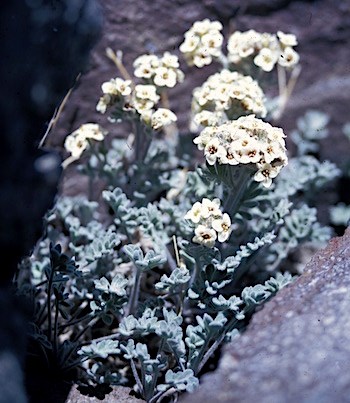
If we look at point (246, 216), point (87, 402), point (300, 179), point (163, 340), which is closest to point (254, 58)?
point (300, 179)

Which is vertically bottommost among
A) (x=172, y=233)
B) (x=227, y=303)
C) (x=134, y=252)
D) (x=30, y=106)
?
(x=172, y=233)

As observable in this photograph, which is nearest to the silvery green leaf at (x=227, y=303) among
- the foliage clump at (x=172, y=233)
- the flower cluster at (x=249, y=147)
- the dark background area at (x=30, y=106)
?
the foliage clump at (x=172, y=233)

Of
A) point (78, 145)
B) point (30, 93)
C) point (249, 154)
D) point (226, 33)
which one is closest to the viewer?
point (30, 93)

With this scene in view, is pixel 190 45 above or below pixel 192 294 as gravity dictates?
above

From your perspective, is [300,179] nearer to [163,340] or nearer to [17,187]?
[163,340]

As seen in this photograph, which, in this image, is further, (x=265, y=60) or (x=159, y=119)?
(x=265, y=60)

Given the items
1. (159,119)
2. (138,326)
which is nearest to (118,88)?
(159,119)

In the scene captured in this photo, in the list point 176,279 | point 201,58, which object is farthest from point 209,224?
point 201,58

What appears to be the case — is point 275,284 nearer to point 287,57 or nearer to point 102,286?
point 102,286

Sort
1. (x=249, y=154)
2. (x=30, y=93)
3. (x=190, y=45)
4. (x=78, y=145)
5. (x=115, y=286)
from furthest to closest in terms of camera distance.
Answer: (x=190, y=45)
(x=78, y=145)
(x=115, y=286)
(x=249, y=154)
(x=30, y=93)
